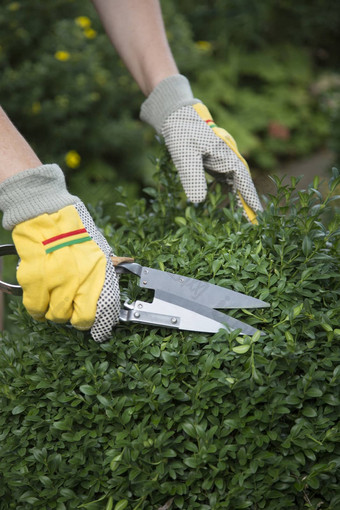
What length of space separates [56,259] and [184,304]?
0.38 meters

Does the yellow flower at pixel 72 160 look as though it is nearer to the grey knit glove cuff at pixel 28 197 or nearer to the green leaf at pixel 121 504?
the grey knit glove cuff at pixel 28 197

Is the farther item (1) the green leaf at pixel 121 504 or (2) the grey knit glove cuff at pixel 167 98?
(2) the grey knit glove cuff at pixel 167 98

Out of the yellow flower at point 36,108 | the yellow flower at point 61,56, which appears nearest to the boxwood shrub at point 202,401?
the yellow flower at point 36,108

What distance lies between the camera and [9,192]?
1611 mm

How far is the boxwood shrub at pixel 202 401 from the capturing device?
145cm

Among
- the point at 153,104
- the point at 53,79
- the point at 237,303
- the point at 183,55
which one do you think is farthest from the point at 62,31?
→ the point at 237,303

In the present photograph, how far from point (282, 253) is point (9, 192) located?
2.66ft

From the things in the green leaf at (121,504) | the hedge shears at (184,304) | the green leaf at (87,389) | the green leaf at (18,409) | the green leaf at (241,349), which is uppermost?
the hedge shears at (184,304)

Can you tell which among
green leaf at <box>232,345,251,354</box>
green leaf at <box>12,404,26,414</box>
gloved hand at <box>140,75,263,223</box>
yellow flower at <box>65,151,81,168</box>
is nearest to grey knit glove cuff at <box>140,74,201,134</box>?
gloved hand at <box>140,75,263,223</box>

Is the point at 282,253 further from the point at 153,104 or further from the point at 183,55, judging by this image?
the point at 183,55

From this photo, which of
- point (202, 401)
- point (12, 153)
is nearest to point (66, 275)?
point (12, 153)

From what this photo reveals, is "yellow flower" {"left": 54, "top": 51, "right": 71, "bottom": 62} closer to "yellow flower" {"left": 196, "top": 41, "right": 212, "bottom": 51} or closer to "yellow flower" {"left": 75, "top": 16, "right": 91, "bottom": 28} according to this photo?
Result: "yellow flower" {"left": 75, "top": 16, "right": 91, "bottom": 28}

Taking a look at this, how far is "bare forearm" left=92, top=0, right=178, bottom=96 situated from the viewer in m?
2.18

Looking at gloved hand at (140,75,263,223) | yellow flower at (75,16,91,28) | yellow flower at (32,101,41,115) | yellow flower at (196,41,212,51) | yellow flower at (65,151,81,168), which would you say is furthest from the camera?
yellow flower at (196,41,212,51)
